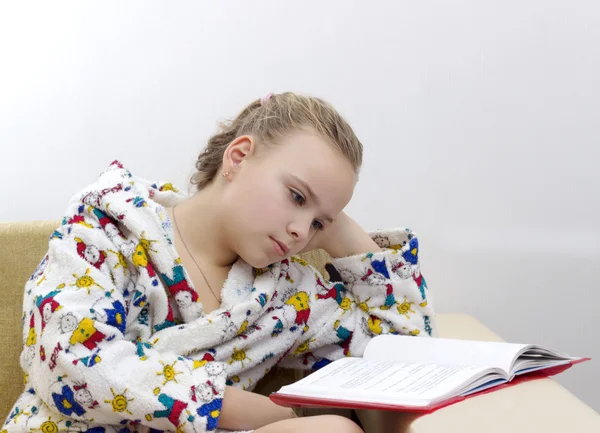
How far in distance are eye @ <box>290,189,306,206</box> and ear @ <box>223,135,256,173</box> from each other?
0.11 meters

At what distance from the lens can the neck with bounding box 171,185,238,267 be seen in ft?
3.41

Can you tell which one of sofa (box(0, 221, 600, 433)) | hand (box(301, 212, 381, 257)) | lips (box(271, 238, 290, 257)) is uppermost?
lips (box(271, 238, 290, 257))

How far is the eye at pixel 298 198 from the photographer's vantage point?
0.98 meters

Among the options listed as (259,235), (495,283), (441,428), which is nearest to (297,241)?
(259,235)

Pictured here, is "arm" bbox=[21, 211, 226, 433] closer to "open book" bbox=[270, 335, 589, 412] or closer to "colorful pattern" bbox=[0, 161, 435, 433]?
"colorful pattern" bbox=[0, 161, 435, 433]

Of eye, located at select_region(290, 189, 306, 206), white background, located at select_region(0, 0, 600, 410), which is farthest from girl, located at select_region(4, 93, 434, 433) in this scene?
white background, located at select_region(0, 0, 600, 410)

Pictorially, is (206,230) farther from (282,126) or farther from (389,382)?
(389,382)

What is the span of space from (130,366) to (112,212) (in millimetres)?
238

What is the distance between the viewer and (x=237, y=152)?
1.04 meters

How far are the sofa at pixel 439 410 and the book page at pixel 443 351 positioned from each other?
0.05 meters

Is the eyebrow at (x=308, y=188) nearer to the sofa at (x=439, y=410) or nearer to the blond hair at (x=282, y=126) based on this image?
the blond hair at (x=282, y=126)

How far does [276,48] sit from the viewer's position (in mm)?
1415

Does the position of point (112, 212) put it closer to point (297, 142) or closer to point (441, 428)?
point (297, 142)

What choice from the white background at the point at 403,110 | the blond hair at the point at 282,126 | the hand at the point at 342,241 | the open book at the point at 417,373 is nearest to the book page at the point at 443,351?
the open book at the point at 417,373
